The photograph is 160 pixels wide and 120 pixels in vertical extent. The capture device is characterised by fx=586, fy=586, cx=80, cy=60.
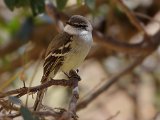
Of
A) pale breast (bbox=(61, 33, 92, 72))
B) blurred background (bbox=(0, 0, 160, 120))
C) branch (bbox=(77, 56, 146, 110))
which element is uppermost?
blurred background (bbox=(0, 0, 160, 120))

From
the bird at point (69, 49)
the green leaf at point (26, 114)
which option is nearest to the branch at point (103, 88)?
the bird at point (69, 49)

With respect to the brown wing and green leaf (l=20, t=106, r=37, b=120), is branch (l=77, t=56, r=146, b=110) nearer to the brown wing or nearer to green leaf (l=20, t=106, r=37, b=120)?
the brown wing

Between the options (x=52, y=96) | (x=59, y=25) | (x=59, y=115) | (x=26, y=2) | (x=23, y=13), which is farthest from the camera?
(x=52, y=96)

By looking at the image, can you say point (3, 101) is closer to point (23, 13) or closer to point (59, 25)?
point (59, 25)

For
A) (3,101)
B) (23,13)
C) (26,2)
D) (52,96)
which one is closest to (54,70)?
(26,2)

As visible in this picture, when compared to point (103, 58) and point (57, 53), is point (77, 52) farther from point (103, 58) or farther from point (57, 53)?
point (103, 58)

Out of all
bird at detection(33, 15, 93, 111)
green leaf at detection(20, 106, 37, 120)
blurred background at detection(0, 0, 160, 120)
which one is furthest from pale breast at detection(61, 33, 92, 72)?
blurred background at detection(0, 0, 160, 120)

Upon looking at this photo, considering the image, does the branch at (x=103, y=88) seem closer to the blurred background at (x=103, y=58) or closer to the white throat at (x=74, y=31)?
the blurred background at (x=103, y=58)
